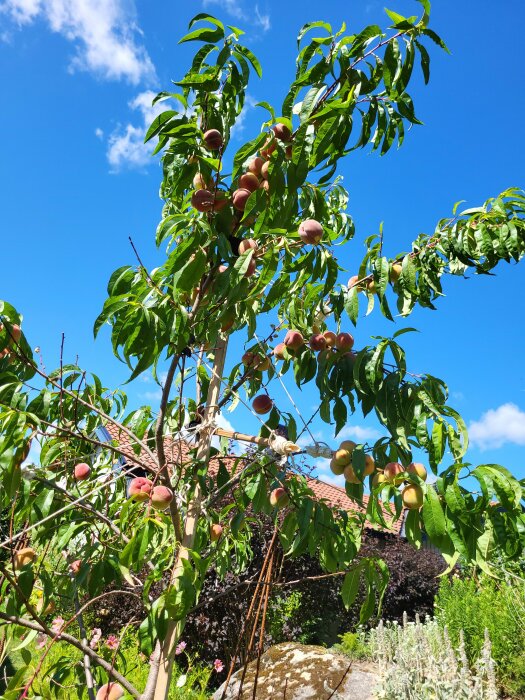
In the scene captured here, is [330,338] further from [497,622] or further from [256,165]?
[497,622]

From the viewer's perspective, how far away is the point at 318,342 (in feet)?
6.00

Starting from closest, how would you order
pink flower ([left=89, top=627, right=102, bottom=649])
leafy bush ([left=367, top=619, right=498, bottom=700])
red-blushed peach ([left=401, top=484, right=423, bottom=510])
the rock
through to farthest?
red-blushed peach ([left=401, top=484, right=423, bottom=510]) → pink flower ([left=89, top=627, right=102, bottom=649]) → leafy bush ([left=367, top=619, right=498, bottom=700]) → the rock

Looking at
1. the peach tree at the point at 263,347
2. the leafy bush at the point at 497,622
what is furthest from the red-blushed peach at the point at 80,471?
the leafy bush at the point at 497,622

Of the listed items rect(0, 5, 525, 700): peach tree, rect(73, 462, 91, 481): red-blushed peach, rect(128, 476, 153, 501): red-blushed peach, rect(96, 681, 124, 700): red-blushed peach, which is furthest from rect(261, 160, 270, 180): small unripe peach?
rect(96, 681, 124, 700): red-blushed peach

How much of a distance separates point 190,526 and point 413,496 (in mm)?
815

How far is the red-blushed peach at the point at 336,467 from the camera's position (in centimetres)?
174

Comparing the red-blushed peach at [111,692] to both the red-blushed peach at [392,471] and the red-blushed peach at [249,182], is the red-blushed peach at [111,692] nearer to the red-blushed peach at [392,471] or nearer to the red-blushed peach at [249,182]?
the red-blushed peach at [392,471]

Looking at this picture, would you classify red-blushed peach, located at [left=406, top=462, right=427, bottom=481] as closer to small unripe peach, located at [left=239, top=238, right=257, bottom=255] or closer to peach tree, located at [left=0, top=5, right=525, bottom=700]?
peach tree, located at [left=0, top=5, right=525, bottom=700]

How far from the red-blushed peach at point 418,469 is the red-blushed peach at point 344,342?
46 cm

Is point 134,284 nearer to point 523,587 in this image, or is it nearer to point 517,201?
point 517,201

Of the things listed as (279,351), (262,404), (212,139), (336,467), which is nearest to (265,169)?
(212,139)

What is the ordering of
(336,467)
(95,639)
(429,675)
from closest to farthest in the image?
(336,467), (95,639), (429,675)

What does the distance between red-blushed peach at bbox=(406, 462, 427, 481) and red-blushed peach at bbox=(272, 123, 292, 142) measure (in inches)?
41.6

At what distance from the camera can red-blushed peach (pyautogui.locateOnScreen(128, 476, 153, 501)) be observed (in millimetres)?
1676
